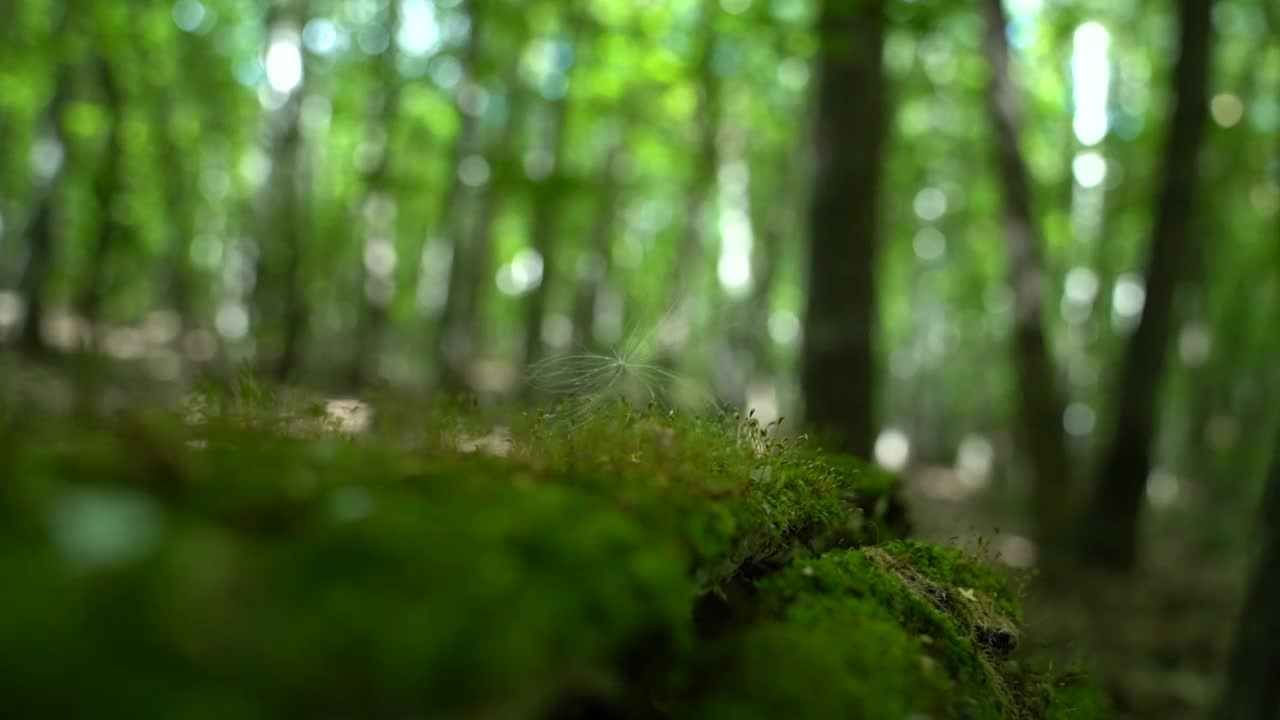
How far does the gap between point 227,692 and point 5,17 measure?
15938mm

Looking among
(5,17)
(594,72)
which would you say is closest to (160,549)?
(5,17)

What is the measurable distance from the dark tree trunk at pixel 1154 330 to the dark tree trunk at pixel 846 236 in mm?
4471

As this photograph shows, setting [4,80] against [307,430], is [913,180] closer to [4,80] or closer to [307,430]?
[4,80]

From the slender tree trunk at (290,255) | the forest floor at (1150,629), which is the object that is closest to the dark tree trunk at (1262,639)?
the forest floor at (1150,629)

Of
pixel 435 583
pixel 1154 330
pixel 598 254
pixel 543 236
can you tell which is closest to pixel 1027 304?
pixel 1154 330

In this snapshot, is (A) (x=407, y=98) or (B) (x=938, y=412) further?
(B) (x=938, y=412)

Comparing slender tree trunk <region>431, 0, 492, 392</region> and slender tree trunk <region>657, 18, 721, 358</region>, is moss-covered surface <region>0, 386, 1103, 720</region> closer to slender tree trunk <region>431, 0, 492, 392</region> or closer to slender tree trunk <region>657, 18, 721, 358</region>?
slender tree trunk <region>657, 18, 721, 358</region>

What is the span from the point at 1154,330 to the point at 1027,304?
238cm

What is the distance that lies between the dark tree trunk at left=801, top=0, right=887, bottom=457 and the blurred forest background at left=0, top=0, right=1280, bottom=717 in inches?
1.0

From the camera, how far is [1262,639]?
4129 mm

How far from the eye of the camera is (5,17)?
43.9ft

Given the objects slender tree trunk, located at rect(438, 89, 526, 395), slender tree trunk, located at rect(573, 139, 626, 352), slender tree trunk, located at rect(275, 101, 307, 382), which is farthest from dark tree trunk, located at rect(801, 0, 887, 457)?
slender tree trunk, located at rect(573, 139, 626, 352)

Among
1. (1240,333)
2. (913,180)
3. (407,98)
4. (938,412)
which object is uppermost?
(407,98)

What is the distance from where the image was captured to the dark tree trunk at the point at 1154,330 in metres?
9.62
